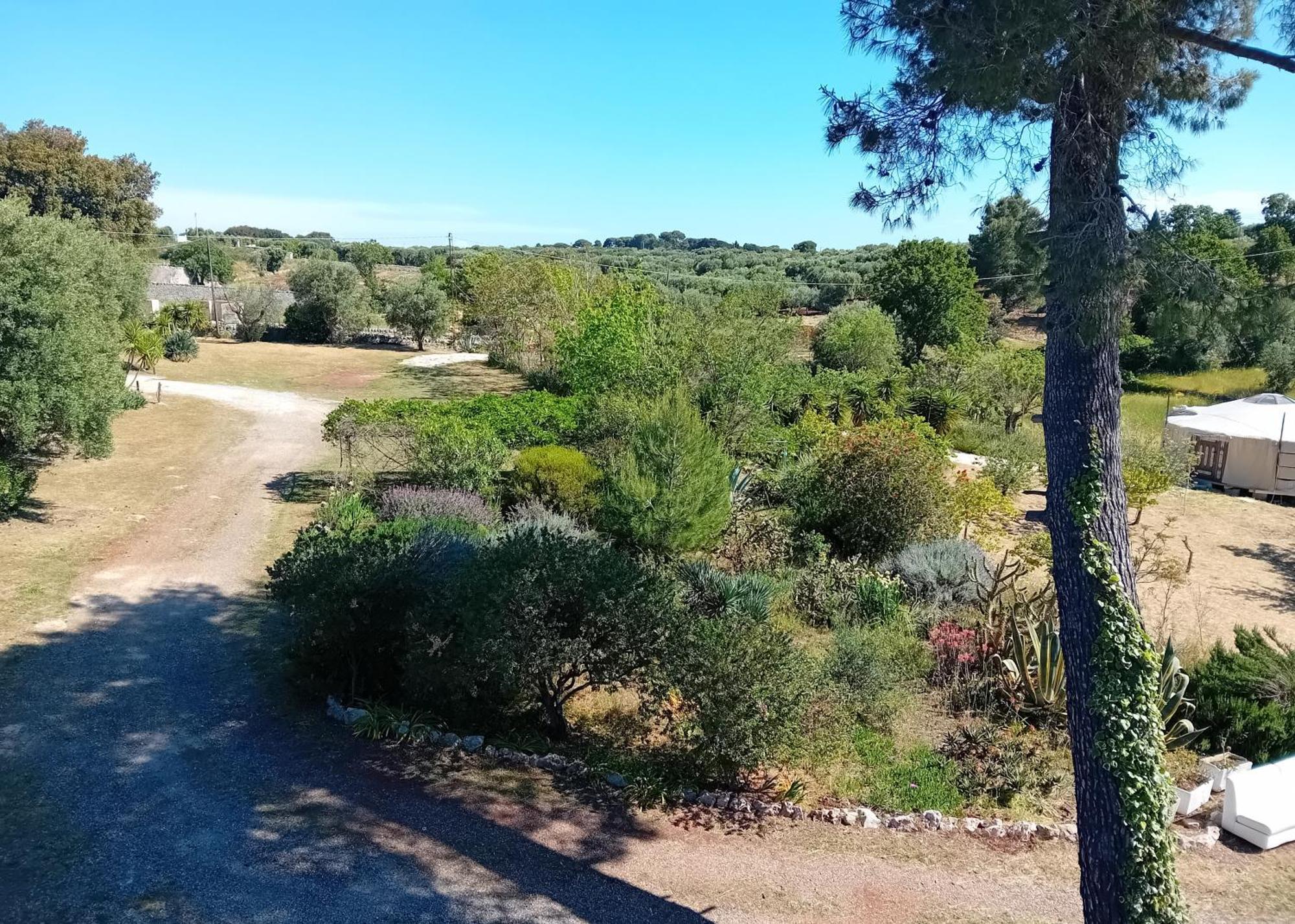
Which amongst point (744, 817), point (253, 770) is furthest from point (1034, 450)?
point (253, 770)

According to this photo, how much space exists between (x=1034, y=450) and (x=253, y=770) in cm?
1712

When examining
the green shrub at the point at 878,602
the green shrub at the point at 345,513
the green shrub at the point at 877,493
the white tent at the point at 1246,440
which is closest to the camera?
the green shrub at the point at 878,602

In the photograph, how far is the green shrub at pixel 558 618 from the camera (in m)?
7.01

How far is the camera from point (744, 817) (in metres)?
6.69

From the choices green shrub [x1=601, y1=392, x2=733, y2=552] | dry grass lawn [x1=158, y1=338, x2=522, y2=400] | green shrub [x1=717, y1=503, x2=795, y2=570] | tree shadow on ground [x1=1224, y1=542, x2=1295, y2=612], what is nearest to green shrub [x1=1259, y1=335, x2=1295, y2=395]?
tree shadow on ground [x1=1224, y1=542, x2=1295, y2=612]

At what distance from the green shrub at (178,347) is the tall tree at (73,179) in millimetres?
5438

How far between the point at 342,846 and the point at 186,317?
36.4 meters

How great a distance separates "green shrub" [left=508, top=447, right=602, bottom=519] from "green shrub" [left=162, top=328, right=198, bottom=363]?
2305cm

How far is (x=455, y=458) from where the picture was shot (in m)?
14.1

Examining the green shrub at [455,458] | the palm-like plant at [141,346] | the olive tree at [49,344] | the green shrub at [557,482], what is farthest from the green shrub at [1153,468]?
the palm-like plant at [141,346]

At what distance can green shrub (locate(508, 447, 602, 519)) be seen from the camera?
13359mm

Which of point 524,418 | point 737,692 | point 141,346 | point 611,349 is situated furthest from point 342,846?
point 141,346

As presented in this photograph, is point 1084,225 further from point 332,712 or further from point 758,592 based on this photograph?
point 332,712

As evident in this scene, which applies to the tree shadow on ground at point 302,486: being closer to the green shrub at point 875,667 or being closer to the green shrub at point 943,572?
the green shrub at point 943,572
